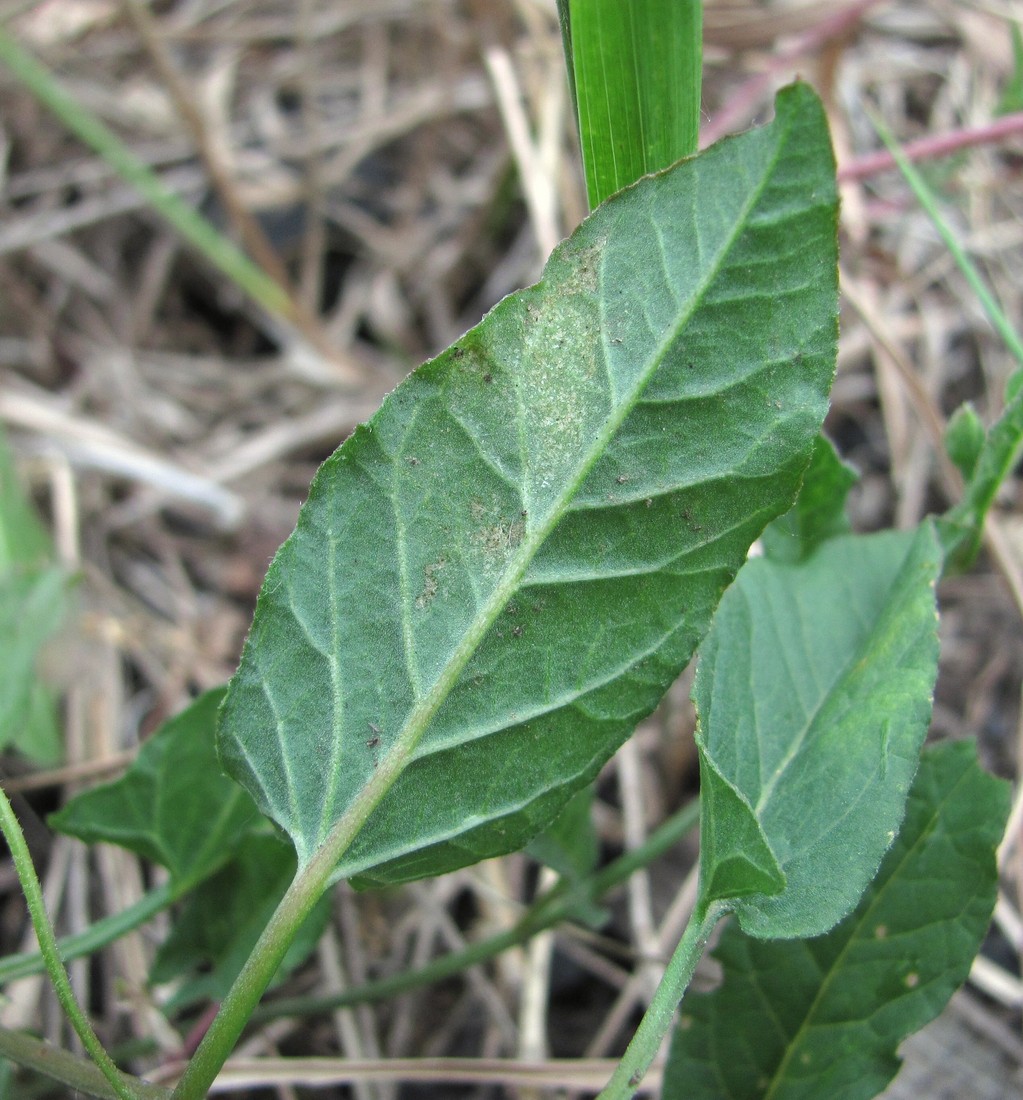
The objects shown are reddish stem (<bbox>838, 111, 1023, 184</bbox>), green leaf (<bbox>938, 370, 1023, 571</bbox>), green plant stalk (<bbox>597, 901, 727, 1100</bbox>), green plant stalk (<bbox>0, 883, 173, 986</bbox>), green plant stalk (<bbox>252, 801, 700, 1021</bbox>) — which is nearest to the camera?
green plant stalk (<bbox>597, 901, 727, 1100</bbox>)

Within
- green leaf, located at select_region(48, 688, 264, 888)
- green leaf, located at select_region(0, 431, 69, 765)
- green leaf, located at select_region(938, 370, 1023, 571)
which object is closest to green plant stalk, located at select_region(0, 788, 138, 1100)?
green leaf, located at select_region(48, 688, 264, 888)

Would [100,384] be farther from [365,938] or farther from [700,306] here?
[700,306]

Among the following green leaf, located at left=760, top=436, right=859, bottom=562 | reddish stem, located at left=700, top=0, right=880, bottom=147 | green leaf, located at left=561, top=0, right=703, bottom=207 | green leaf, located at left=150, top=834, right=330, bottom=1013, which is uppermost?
reddish stem, located at left=700, top=0, right=880, bottom=147

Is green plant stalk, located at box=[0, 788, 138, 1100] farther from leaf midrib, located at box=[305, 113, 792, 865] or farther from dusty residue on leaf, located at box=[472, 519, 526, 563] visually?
dusty residue on leaf, located at box=[472, 519, 526, 563]

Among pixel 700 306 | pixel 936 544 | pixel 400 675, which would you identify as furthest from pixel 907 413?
pixel 400 675

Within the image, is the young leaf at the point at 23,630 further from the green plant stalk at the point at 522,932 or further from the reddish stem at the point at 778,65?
the reddish stem at the point at 778,65

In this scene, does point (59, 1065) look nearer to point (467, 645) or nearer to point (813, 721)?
point (467, 645)

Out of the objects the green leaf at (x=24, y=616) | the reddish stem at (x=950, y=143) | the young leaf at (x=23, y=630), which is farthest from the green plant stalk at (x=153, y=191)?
the reddish stem at (x=950, y=143)
